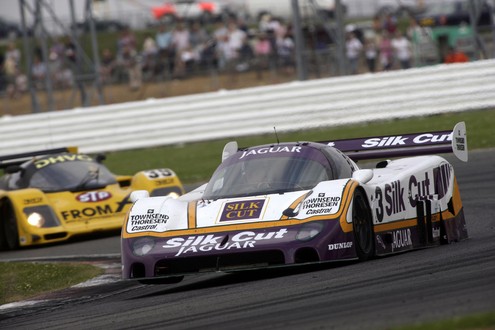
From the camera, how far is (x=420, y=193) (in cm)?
1060

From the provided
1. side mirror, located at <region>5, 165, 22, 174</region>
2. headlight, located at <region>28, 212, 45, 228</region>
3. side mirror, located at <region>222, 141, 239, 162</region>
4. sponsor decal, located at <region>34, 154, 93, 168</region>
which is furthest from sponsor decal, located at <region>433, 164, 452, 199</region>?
side mirror, located at <region>5, 165, 22, 174</region>

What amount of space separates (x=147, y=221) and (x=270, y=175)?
3.79 feet

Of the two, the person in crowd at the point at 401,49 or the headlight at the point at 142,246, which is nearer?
the headlight at the point at 142,246

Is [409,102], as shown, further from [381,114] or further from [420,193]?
[420,193]

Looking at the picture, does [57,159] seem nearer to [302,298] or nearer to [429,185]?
[429,185]

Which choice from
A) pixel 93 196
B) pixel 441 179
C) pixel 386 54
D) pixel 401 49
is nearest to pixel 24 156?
pixel 93 196

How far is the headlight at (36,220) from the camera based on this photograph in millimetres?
14648

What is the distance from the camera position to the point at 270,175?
9.73m

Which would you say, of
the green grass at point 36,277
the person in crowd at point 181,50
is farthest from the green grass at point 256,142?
the green grass at point 36,277

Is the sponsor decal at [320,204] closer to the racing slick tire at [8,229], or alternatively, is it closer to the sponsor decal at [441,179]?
the sponsor decal at [441,179]

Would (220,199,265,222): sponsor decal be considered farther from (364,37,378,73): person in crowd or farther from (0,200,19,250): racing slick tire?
(364,37,378,73): person in crowd

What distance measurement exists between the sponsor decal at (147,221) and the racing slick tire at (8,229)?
19.3 feet

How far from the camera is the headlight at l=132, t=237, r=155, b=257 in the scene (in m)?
8.91

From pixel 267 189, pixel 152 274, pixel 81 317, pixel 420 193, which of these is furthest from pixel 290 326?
pixel 420 193
